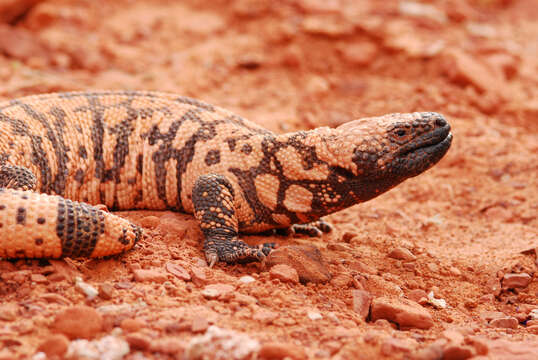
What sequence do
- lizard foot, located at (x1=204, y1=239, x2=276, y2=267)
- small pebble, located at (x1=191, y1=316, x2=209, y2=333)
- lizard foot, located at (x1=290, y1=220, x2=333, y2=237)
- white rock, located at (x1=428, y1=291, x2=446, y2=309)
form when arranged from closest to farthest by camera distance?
small pebble, located at (x1=191, y1=316, x2=209, y2=333) → white rock, located at (x1=428, y1=291, x2=446, y2=309) → lizard foot, located at (x1=204, y1=239, x2=276, y2=267) → lizard foot, located at (x1=290, y1=220, x2=333, y2=237)

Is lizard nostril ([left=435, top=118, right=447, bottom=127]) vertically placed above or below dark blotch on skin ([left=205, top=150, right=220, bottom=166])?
above

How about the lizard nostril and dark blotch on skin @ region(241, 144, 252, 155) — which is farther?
dark blotch on skin @ region(241, 144, 252, 155)

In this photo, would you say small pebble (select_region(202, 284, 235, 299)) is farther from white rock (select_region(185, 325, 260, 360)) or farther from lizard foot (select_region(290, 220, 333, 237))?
lizard foot (select_region(290, 220, 333, 237))

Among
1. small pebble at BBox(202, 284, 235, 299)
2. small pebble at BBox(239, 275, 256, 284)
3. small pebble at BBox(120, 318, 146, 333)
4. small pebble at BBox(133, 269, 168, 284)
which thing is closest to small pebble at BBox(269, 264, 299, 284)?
small pebble at BBox(239, 275, 256, 284)

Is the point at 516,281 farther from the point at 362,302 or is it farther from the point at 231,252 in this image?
the point at 231,252

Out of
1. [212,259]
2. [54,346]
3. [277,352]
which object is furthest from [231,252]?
[54,346]

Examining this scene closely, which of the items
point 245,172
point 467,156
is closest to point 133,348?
point 245,172

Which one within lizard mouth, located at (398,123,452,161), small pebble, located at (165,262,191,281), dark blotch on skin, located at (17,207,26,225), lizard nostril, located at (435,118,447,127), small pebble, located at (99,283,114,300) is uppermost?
lizard nostril, located at (435,118,447,127)
